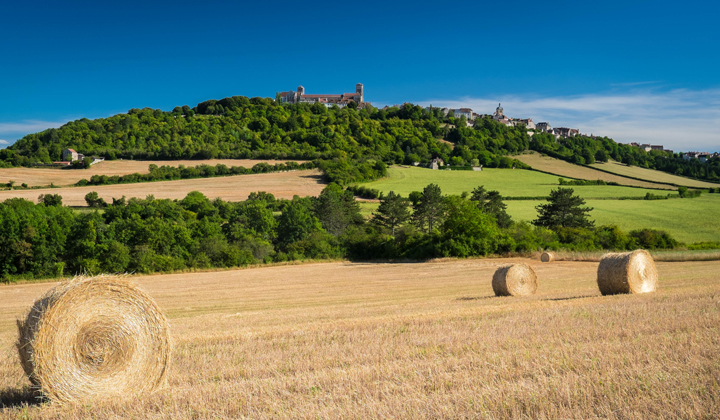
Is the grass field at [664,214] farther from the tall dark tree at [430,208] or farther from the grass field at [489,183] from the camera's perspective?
the tall dark tree at [430,208]

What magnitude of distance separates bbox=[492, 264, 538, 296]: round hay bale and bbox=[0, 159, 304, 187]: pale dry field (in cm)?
7143

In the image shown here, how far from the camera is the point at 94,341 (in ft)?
22.7

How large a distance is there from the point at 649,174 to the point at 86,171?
333 feet

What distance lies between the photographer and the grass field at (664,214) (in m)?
51.5

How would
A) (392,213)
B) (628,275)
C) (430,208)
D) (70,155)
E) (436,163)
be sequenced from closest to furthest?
(628,275), (430,208), (392,213), (70,155), (436,163)

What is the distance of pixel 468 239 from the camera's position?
4284 centimetres

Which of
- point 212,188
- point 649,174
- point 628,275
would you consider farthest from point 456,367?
point 649,174

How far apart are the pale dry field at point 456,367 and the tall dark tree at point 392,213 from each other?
4723 cm

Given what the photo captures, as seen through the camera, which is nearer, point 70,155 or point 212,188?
point 212,188

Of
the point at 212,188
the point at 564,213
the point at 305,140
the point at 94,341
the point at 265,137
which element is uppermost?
the point at 265,137

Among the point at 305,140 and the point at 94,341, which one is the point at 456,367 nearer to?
the point at 94,341

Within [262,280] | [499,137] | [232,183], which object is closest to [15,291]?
[262,280]

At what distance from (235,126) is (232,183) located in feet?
114

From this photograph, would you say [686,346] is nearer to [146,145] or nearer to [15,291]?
[15,291]
